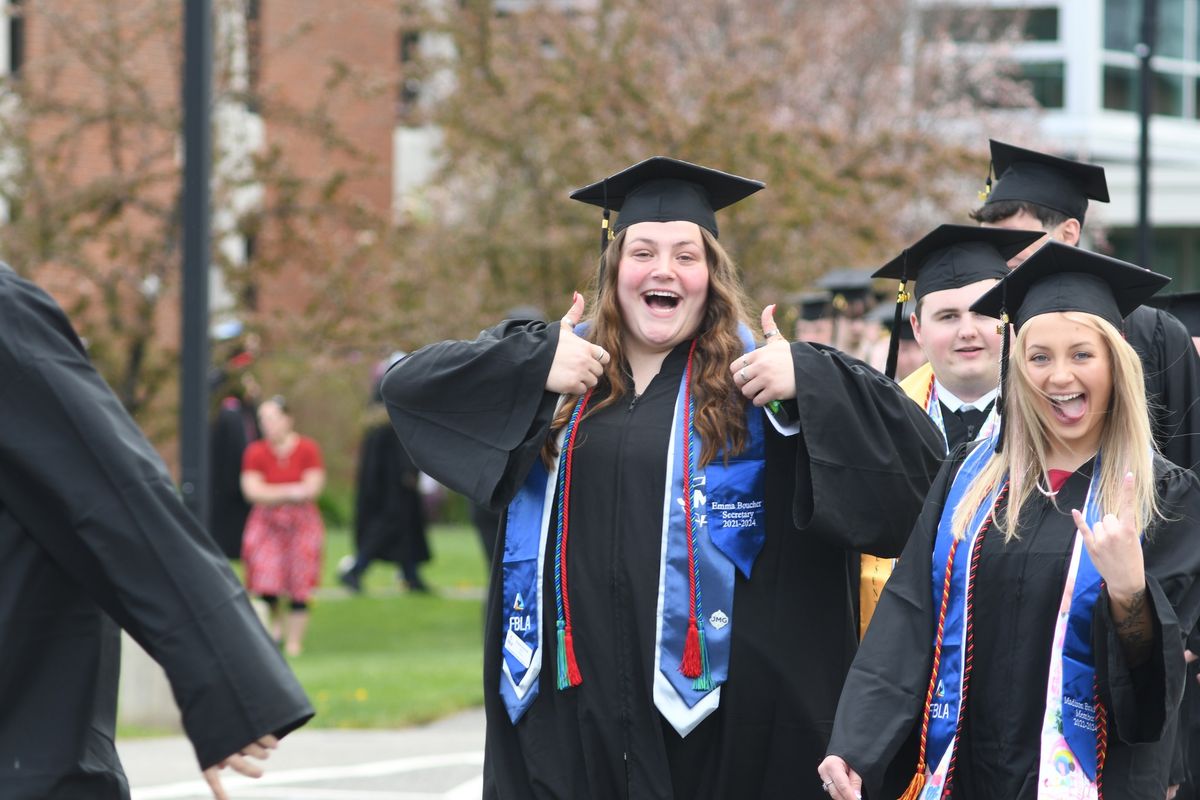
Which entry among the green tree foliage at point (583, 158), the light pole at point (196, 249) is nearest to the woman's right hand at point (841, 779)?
the light pole at point (196, 249)

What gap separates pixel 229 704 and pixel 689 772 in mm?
1641

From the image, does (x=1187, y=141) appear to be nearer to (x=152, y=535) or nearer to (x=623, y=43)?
(x=623, y=43)

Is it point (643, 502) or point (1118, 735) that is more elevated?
point (643, 502)

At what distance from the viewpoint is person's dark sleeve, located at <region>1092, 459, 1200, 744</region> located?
3965 mm

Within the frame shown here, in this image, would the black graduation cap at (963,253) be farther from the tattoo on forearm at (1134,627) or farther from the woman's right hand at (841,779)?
the woman's right hand at (841,779)

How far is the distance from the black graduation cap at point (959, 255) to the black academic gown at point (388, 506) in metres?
12.2

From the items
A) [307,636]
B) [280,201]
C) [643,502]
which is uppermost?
[280,201]

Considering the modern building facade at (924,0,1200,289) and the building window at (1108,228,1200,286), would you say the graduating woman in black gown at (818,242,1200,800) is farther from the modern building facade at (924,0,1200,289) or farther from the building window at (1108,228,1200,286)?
the building window at (1108,228,1200,286)

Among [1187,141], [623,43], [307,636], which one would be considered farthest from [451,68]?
[1187,141]

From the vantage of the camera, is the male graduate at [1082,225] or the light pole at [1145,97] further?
the light pole at [1145,97]

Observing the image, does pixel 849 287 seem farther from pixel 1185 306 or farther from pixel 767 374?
pixel 767 374

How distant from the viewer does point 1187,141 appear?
34781 millimetres

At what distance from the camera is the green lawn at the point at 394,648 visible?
1055 cm

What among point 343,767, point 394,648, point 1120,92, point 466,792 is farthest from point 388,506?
point 1120,92
